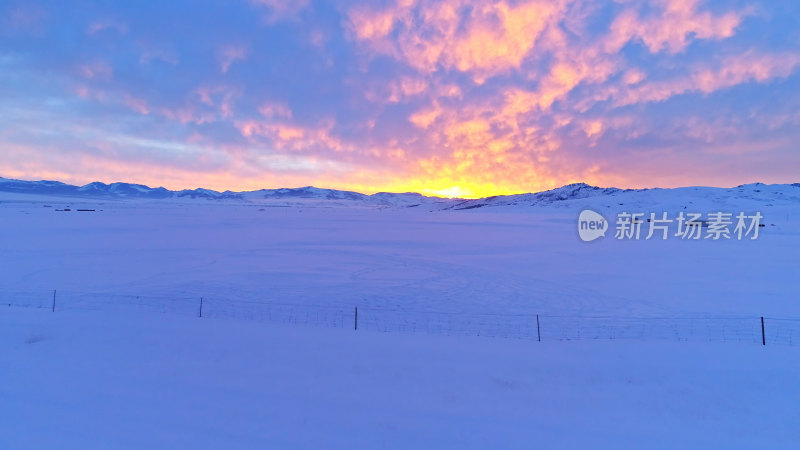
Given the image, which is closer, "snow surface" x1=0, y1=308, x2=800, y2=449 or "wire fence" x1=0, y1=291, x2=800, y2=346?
"snow surface" x1=0, y1=308, x2=800, y2=449

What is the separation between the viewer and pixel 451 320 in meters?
10.1

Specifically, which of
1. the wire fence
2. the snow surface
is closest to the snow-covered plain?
the snow surface

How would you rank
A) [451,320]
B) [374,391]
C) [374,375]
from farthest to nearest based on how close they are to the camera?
[451,320] → [374,375] → [374,391]

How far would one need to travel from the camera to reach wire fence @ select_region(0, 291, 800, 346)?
28.9ft

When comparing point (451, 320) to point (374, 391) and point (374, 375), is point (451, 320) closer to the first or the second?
point (374, 375)

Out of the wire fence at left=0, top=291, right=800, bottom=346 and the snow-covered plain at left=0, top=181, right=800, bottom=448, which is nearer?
the snow-covered plain at left=0, top=181, right=800, bottom=448

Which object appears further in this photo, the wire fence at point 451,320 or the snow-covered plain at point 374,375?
the wire fence at point 451,320

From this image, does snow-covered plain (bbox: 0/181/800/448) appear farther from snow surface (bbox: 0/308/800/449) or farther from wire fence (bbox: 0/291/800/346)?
wire fence (bbox: 0/291/800/346)

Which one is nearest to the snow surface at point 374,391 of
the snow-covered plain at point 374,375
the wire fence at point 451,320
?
the snow-covered plain at point 374,375

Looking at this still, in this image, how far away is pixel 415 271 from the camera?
1680 cm

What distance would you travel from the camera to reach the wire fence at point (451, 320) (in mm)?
8812

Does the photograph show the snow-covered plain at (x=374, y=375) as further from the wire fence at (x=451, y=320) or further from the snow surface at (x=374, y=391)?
the wire fence at (x=451, y=320)

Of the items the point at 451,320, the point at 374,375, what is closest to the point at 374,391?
the point at 374,375

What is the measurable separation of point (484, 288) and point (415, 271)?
400cm
